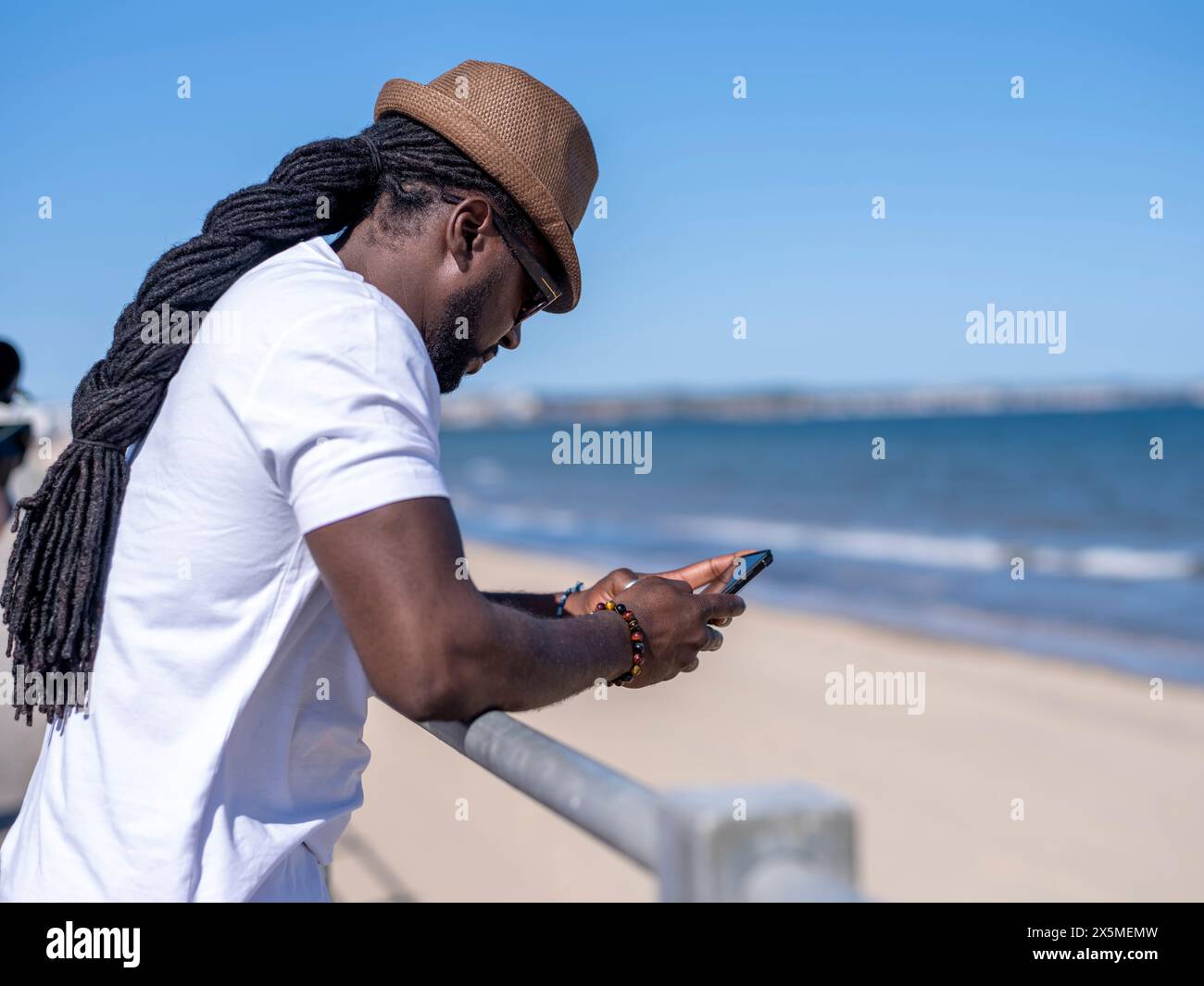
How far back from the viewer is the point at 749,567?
1755 millimetres

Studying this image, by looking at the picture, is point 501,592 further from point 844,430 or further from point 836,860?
point 844,430

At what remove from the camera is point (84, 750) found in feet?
4.68

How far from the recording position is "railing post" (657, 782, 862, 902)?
0.76 metres

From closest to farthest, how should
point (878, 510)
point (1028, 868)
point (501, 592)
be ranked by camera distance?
point (501, 592)
point (1028, 868)
point (878, 510)

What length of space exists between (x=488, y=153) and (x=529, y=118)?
85 millimetres

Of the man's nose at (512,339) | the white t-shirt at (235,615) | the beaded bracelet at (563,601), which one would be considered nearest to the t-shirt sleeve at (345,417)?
the white t-shirt at (235,615)

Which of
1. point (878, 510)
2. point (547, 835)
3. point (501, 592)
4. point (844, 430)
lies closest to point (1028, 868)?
point (547, 835)

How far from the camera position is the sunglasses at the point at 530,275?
1625 millimetres

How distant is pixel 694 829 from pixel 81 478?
3.56 feet

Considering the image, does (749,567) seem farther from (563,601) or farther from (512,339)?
(512,339)

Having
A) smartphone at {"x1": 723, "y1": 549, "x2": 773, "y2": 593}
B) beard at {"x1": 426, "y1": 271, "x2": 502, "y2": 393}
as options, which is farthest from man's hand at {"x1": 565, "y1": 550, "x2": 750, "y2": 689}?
beard at {"x1": 426, "y1": 271, "x2": 502, "y2": 393}

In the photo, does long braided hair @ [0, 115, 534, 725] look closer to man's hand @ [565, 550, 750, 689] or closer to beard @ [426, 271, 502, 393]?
beard @ [426, 271, 502, 393]

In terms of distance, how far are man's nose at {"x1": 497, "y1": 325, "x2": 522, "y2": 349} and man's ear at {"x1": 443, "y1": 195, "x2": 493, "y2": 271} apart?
0.21 meters

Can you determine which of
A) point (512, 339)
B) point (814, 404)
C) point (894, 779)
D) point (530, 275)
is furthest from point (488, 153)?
point (814, 404)
